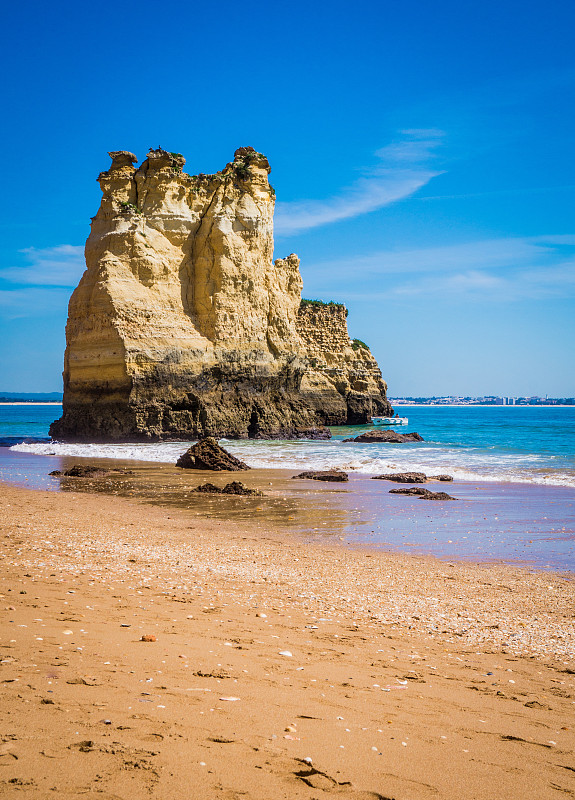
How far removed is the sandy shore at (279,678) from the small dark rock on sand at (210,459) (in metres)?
10.8

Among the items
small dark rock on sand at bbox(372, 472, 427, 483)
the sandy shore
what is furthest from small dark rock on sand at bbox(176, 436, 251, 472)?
the sandy shore

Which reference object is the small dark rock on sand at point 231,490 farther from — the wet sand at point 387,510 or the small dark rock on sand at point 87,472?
the small dark rock on sand at point 87,472

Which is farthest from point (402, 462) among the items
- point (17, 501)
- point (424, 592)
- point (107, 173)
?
point (107, 173)

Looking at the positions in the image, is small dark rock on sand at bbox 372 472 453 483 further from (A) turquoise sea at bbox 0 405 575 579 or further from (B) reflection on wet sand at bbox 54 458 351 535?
(B) reflection on wet sand at bbox 54 458 351 535

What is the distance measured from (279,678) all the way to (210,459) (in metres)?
14.6

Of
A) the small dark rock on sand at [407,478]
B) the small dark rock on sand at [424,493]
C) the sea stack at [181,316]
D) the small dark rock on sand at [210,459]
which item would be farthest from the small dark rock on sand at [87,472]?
the sea stack at [181,316]

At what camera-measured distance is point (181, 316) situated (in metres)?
32.7

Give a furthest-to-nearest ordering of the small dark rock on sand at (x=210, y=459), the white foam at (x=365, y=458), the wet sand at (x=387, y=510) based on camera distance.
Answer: the white foam at (x=365, y=458)
the small dark rock on sand at (x=210, y=459)
the wet sand at (x=387, y=510)

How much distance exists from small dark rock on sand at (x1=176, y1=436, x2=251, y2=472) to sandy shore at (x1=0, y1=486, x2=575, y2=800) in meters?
10.8

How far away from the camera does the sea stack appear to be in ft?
98.5

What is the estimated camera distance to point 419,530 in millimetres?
9852

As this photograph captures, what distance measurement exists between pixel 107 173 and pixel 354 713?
3295 centimetres

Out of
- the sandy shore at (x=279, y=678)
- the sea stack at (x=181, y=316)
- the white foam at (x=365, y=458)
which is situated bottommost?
the white foam at (x=365, y=458)

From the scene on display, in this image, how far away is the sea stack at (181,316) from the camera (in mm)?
30031
